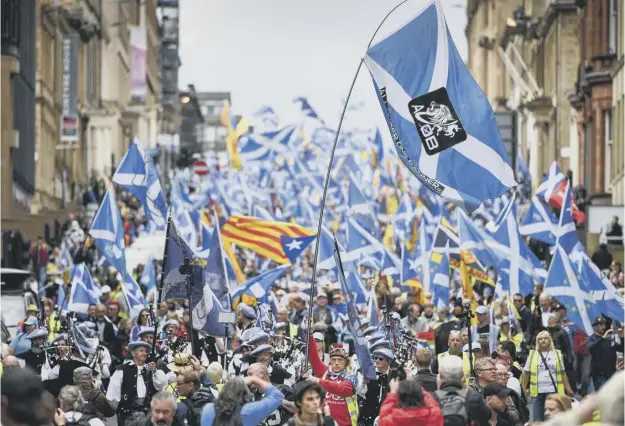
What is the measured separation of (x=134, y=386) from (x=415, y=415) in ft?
15.3

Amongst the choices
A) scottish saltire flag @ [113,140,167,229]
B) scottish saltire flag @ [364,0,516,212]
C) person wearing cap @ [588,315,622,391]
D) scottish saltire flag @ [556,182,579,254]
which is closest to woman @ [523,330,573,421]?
scottish saltire flag @ [364,0,516,212]

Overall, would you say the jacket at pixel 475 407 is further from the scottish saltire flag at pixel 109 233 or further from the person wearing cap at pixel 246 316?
the scottish saltire flag at pixel 109 233

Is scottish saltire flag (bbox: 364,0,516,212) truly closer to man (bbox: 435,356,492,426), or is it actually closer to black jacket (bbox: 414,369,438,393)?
black jacket (bbox: 414,369,438,393)

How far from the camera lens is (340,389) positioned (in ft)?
44.1

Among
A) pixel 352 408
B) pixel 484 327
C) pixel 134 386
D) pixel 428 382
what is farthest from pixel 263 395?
pixel 484 327

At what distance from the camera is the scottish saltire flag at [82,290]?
931 inches

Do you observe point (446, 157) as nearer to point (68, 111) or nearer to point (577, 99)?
point (577, 99)

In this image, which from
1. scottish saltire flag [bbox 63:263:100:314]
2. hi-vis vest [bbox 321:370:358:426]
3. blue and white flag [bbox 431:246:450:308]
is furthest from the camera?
blue and white flag [bbox 431:246:450:308]

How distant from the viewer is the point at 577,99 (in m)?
51.2

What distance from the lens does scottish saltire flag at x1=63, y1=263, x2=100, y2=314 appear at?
23641 millimetres

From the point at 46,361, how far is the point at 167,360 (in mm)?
1529

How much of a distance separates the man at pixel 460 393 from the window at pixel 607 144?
3461cm

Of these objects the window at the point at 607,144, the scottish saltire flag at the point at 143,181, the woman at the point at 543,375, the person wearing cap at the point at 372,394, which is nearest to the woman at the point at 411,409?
the person wearing cap at the point at 372,394

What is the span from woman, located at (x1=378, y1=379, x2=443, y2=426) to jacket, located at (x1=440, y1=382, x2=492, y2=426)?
751 mm
